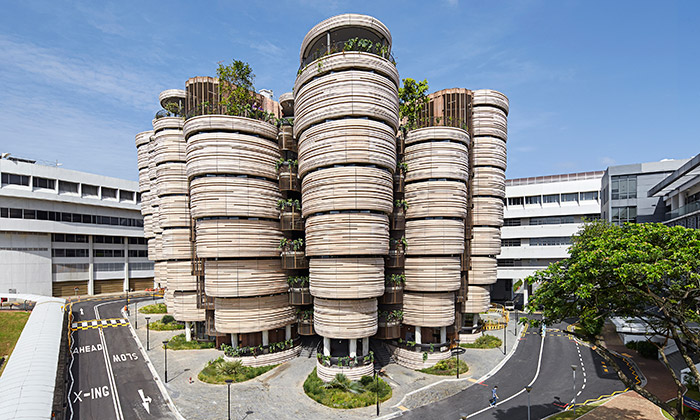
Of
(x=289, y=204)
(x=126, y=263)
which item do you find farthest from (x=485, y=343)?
(x=126, y=263)

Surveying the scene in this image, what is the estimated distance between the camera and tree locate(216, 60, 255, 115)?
44.2 metres

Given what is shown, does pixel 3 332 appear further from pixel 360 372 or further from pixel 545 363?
pixel 545 363

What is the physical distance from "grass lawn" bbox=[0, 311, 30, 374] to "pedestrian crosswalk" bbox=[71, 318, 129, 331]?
592 cm

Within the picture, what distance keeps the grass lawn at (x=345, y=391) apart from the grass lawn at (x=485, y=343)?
17.1 m

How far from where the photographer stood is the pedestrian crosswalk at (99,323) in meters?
53.2

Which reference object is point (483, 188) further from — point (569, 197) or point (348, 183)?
point (569, 197)

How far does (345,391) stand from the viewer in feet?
113

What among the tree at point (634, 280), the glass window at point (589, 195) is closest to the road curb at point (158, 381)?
the tree at point (634, 280)

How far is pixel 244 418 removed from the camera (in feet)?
100

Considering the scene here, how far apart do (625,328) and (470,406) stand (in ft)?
88.6

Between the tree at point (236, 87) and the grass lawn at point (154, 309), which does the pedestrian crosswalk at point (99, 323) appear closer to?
the grass lawn at point (154, 309)

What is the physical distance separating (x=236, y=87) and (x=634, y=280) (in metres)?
43.3

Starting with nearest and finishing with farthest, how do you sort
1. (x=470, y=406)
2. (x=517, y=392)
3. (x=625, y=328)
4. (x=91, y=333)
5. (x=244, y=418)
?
(x=244, y=418) → (x=470, y=406) → (x=517, y=392) → (x=625, y=328) → (x=91, y=333)

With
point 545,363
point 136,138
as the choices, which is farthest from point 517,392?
point 136,138
